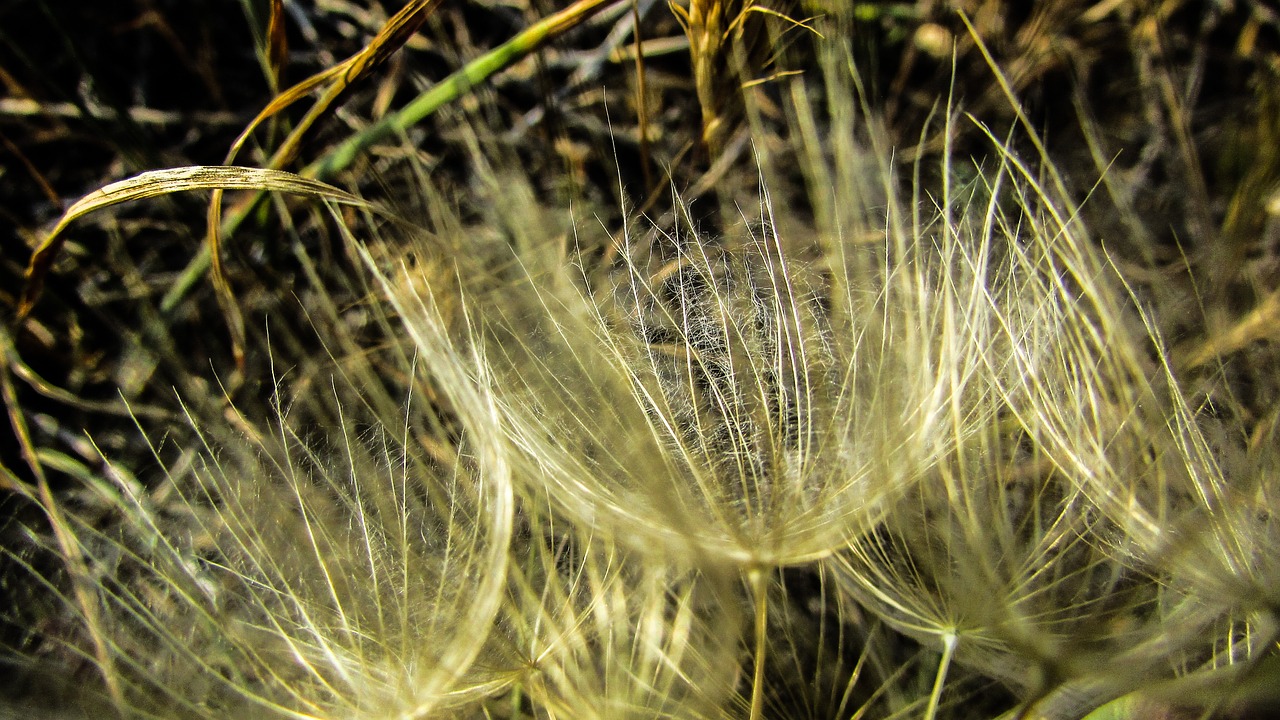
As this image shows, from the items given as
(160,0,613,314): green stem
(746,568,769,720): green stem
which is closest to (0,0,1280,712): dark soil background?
(160,0,613,314): green stem

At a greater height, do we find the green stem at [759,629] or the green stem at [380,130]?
the green stem at [380,130]

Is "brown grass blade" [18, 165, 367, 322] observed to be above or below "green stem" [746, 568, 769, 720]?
above

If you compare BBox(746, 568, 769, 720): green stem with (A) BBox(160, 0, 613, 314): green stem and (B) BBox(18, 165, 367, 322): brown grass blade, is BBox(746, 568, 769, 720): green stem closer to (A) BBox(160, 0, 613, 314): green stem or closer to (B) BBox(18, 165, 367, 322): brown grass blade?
(B) BBox(18, 165, 367, 322): brown grass blade

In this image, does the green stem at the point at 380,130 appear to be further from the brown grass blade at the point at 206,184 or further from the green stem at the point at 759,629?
the green stem at the point at 759,629

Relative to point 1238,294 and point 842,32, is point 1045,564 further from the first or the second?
point 842,32

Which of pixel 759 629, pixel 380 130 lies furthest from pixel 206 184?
pixel 759 629

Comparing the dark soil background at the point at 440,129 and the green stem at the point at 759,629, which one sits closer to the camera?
the green stem at the point at 759,629

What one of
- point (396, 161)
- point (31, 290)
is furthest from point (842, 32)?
point (31, 290)

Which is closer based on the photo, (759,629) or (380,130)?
(759,629)

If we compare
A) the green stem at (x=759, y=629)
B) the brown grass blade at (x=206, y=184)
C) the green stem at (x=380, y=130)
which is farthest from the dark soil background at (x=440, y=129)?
the green stem at (x=759, y=629)

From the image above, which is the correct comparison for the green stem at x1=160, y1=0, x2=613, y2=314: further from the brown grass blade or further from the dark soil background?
the brown grass blade

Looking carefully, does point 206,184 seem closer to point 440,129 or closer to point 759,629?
point 440,129

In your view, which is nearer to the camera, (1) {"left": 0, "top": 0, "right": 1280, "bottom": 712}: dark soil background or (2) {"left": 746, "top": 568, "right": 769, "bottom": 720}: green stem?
(2) {"left": 746, "top": 568, "right": 769, "bottom": 720}: green stem
